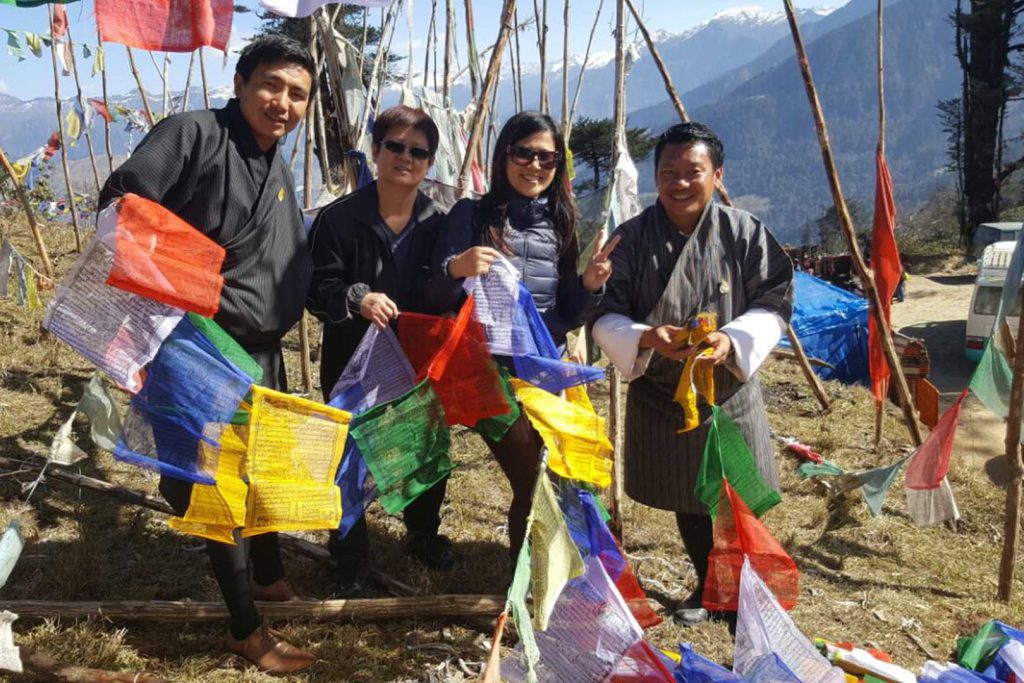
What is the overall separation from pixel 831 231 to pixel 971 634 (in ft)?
84.3

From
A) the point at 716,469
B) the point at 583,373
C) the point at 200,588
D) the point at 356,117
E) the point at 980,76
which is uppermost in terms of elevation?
the point at 980,76

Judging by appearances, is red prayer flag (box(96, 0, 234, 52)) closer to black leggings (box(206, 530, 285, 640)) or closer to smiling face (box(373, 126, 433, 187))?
smiling face (box(373, 126, 433, 187))

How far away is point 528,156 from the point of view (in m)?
1.91

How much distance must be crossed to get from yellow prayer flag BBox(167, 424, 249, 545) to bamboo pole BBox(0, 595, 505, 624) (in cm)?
56

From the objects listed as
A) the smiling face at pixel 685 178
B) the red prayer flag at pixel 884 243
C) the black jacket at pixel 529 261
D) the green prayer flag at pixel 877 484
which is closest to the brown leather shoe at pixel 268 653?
the black jacket at pixel 529 261

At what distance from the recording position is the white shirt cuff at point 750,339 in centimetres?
194

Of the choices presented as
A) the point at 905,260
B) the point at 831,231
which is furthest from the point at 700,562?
the point at 831,231

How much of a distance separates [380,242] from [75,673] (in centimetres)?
119

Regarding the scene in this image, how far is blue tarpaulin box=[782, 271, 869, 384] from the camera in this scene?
35.6 ft

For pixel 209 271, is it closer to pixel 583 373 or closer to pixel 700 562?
pixel 583 373

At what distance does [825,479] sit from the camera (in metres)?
3.51

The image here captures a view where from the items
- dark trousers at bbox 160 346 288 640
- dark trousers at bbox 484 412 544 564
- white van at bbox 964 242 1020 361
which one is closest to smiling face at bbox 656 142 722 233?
dark trousers at bbox 484 412 544 564

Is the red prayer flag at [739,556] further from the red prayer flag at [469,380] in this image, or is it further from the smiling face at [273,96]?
the smiling face at [273,96]

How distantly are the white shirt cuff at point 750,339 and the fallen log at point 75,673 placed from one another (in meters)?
1.51
